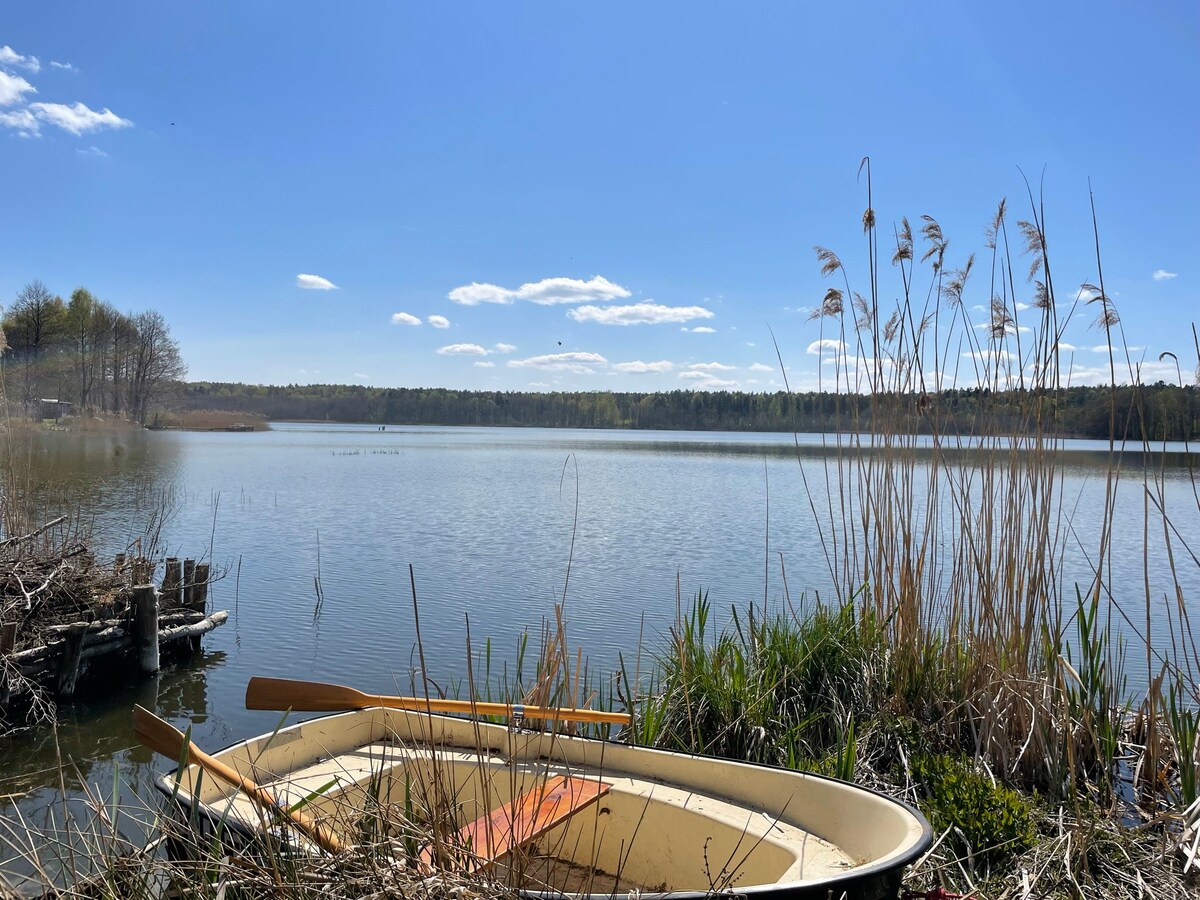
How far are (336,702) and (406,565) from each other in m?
10.1

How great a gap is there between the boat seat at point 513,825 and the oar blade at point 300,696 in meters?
0.84

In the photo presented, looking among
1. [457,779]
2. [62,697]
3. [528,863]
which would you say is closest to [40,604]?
[62,697]

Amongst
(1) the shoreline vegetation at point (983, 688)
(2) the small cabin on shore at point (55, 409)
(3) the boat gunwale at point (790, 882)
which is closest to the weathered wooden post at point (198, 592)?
(1) the shoreline vegetation at point (983, 688)

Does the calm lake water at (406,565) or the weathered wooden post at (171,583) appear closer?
the calm lake water at (406,565)

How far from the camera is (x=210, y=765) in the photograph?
2.99m

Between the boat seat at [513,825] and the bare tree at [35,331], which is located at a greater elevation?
the bare tree at [35,331]

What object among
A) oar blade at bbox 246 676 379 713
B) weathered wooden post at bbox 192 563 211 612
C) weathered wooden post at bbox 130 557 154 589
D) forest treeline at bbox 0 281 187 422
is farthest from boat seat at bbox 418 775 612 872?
forest treeline at bbox 0 281 187 422

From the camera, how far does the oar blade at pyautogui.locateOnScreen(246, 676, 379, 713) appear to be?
349cm

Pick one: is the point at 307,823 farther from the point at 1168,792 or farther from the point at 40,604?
the point at 40,604

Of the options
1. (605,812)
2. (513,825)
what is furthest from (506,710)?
(513,825)

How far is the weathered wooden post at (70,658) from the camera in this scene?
7.07 m

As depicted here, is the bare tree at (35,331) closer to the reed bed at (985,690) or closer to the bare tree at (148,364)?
the bare tree at (148,364)

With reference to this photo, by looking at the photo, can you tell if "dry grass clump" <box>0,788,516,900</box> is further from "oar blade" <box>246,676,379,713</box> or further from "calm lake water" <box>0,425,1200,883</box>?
"oar blade" <box>246,676,379,713</box>

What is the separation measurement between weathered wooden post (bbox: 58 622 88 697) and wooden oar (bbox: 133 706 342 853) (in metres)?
4.96
